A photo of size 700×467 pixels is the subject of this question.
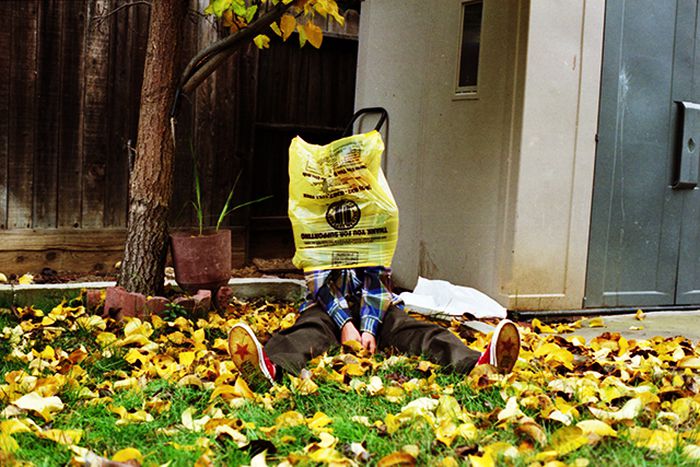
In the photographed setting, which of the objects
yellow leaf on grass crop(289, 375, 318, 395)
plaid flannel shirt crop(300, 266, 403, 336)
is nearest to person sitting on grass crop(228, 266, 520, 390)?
plaid flannel shirt crop(300, 266, 403, 336)

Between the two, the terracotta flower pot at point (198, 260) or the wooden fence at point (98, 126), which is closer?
the terracotta flower pot at point (198, 260)

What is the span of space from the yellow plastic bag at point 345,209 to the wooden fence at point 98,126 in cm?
142

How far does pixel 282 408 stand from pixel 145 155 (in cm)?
217

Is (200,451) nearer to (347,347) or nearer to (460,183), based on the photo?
(347,347)

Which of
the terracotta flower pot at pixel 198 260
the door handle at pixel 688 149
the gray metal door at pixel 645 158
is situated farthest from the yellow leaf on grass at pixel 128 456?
the door handle at pixel 688 149

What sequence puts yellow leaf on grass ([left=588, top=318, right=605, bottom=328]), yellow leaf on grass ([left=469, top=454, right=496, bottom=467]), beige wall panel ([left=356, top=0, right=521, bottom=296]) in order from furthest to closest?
beige wall panel ([left=356, top=0, right=521, bottom=296])
yellow leaf on grass ([left=588, top=318, right=605, bottom=328])
yellow leaf on grass ([left=469, top=454, right=496, bottom=467])

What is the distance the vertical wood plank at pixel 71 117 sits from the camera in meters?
5.79

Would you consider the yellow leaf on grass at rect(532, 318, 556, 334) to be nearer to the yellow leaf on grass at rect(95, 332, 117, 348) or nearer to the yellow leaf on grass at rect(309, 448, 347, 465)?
the yellow leaf on grass at rect(95, 332, 117, 348)

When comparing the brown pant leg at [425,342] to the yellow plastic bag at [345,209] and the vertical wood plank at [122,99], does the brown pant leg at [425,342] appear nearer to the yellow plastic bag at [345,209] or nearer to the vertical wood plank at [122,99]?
the yellow plastic bag at [345,209]

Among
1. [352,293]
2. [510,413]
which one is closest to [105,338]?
[352,293]

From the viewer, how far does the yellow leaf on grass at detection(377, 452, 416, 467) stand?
7.20 feet

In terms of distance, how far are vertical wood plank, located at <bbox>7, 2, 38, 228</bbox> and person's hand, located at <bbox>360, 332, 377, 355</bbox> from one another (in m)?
3.05

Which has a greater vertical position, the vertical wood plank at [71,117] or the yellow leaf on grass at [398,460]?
the vertical wood plank at [71,117]

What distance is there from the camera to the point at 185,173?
634 centimetres
